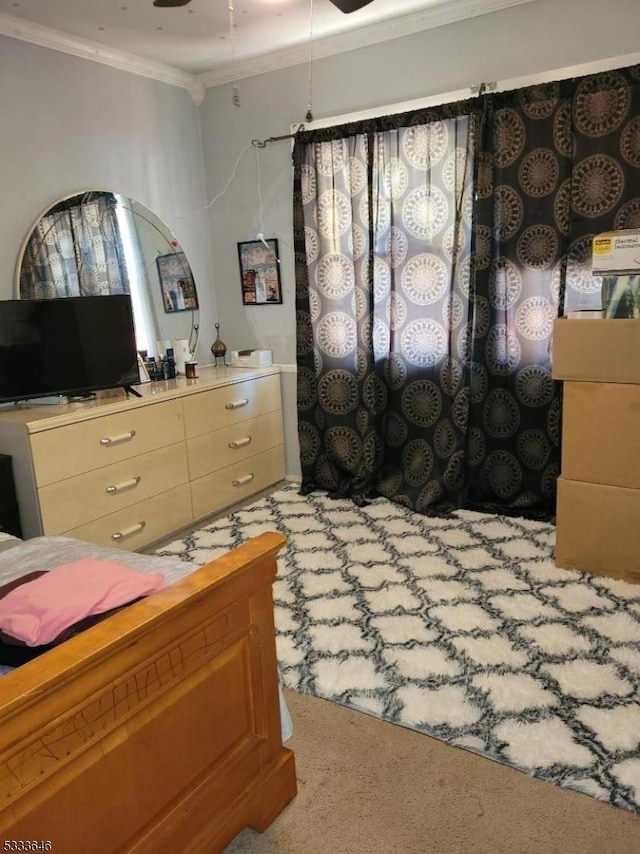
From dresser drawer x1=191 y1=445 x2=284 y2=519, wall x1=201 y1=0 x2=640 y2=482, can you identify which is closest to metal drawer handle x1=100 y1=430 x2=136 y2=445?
dresser drawer x1=191 y1=445 x2=284 y2=519

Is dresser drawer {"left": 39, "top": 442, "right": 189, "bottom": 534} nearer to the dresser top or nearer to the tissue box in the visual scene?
the dresser top

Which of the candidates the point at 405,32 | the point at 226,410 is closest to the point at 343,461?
the point at 226,410

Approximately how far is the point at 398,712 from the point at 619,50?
9.36 ft

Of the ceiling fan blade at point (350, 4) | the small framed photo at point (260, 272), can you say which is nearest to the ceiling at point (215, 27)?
the ceiling fan blade at point (350, 4)

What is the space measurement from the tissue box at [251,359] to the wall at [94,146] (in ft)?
0.75

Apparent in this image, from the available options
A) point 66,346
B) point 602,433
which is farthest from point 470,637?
point 66,346

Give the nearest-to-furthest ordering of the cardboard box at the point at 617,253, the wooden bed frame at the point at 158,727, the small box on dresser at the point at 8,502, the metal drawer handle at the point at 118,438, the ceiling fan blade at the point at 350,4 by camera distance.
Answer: the wooden bed frame at the point at 158,727 → the ceiling fan blade at the point at 350,4 → the cardboard box at the point at 617,253 → the small box on dresser at the point at 8,502 → the metal drawer handle at the point at 118,438

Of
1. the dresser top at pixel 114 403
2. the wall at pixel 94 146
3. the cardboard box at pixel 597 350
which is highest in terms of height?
the wall at pixel 94 146

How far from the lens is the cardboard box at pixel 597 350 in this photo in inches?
98.7

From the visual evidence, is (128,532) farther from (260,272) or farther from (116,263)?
(260,272)

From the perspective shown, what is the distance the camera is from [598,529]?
8.80 feet

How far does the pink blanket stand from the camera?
125 centimetres

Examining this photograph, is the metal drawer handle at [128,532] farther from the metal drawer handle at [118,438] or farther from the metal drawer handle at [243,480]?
the metal drawer handle at [243,480]

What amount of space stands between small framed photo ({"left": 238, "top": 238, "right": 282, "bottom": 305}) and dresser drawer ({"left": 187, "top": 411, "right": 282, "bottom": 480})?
0.74 metres
